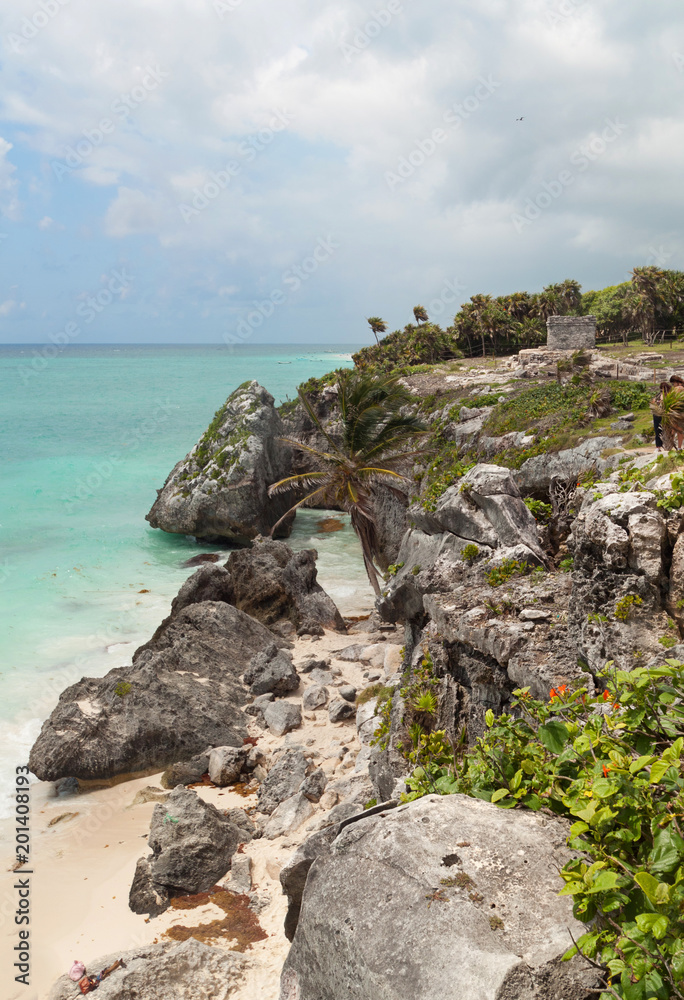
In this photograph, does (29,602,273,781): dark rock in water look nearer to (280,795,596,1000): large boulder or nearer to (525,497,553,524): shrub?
(525,497,553,524): shrub

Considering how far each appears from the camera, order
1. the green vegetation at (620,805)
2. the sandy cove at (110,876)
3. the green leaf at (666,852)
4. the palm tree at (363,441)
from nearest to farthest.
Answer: the green vegetation at (620,805) < the green leaf at (666,852) < the sandy cove at (110,876) < the palm tree at (363,441)

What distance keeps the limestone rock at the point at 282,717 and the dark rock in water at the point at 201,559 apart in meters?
17.1

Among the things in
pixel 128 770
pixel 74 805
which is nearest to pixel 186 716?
pixel 128 770

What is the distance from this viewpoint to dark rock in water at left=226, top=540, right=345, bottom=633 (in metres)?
20.8

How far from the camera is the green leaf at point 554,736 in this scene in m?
3.91

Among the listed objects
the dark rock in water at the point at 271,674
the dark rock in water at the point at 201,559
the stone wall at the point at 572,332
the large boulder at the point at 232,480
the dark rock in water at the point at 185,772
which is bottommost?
the dark rock in water at the point at 201,559

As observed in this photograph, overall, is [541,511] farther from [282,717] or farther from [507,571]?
[282,717]

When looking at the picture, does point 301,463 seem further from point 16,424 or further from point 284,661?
point 16,424

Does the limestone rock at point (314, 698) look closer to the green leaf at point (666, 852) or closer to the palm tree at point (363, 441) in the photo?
the palm tree at point (363, 441)

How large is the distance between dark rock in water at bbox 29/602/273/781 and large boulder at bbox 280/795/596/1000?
10.1m

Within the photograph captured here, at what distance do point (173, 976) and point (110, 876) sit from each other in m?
3.97

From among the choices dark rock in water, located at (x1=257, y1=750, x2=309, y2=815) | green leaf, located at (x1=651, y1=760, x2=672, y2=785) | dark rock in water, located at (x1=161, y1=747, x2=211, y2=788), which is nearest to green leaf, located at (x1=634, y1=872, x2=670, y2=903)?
green leaf, located at (x1=651, y1=760, x2=672, y2=785)

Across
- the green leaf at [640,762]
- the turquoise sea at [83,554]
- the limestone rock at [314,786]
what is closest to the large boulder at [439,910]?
the green leaf at [640,762]

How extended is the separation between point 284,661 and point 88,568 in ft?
60.4
